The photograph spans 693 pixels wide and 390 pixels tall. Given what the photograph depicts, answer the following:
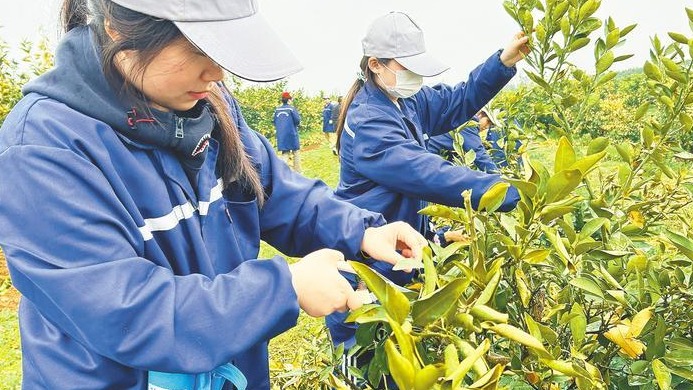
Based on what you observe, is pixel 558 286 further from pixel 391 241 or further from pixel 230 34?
pixel 230 34

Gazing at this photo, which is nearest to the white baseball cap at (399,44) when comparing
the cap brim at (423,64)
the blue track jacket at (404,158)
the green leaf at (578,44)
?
the cap brim at (423,64)

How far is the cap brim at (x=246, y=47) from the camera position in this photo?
98cm

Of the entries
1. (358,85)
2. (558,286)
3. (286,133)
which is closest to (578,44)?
(558,286)

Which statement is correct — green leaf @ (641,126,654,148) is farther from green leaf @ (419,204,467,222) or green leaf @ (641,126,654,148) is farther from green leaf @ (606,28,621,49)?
green leaf @ (419,204,467,222)

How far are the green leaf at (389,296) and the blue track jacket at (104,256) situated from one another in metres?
0.31

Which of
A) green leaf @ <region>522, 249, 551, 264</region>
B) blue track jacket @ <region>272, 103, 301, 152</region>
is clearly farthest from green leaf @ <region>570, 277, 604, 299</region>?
blue track jacket @ <region>272, 103, 301, 152</region>

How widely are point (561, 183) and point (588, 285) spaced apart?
268 millimetres

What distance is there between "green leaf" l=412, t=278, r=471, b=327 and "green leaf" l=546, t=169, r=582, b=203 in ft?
0.67

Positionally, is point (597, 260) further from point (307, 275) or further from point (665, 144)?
point (307, 275)

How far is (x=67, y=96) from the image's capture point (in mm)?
1070

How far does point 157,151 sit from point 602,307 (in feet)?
3.11

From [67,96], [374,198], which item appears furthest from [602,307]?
[374,198]

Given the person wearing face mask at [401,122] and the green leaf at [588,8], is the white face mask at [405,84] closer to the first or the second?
the person wearing face mask at [401,122]

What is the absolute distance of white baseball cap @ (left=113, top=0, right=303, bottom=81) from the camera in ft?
3.22
